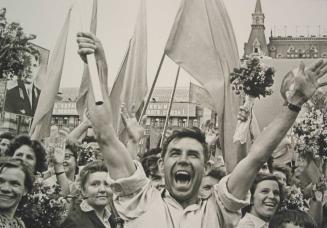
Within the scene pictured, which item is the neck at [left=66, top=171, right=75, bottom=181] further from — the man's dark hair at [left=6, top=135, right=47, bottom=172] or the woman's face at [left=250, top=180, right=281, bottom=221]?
the woman's face at [left=250, top=180, right=281, bottom=221]

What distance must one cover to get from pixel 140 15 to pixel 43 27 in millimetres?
577

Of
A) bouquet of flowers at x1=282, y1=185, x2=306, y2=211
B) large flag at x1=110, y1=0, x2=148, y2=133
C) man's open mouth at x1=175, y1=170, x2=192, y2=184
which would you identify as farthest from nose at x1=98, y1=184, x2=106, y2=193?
large flag at x1=110, y1=0, x2=148, y2=133

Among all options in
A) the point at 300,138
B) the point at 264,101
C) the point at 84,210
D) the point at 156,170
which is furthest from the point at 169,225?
the point at 264,101

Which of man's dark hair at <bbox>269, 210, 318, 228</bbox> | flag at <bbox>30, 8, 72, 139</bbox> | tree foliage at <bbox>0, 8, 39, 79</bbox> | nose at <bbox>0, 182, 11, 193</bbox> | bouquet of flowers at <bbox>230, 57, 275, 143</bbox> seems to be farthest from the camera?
flag at <bbox>30, 8, 72, 139</bbox>

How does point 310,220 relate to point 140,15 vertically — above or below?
below

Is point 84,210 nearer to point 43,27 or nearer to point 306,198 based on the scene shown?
point 306,198

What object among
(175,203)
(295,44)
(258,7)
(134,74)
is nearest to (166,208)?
(175,203)

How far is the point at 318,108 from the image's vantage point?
7.64 feet

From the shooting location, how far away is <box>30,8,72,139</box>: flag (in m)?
2.69

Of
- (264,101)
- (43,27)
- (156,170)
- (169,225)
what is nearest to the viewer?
(169,225)

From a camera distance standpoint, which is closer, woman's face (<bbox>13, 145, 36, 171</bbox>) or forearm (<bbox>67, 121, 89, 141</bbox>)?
woman's face (<bbox>13, 145, 36, 171</bbox>)

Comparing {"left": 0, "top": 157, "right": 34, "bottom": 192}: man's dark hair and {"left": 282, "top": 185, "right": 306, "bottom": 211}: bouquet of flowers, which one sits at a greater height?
{"left": 0, "top": 157, "right": 34, "bottom": 192}: man's dark hair

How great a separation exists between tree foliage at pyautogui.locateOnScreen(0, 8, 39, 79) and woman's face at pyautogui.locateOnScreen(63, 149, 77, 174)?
0.57 metres

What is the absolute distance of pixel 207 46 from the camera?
9.18ft
